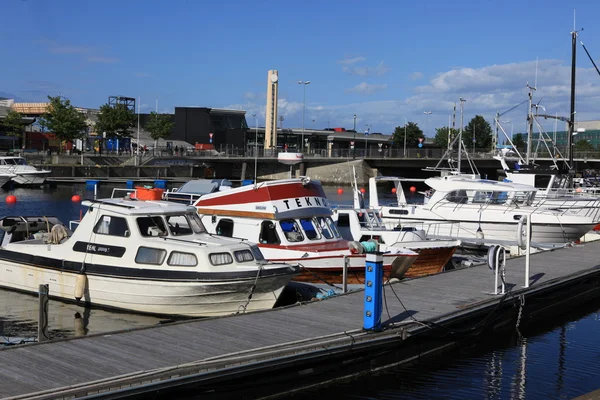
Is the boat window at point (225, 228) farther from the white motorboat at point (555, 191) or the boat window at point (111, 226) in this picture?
the white motorboat at point (555, 191)

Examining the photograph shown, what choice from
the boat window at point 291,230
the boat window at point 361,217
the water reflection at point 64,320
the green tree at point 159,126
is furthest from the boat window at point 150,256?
the green tree at point 159,126

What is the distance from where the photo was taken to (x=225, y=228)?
2359cm

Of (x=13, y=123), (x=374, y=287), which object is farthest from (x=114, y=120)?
(x=374, y=287)

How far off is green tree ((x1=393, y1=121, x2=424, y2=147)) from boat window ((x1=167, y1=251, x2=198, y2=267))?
120m

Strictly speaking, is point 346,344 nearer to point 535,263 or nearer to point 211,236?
point 211,236

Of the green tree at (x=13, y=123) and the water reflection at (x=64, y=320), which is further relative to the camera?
the green tree at (x=13, y=123)

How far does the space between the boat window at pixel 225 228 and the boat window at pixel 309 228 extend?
228cm

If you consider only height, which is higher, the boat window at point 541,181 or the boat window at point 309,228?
the boat window at point 541,181

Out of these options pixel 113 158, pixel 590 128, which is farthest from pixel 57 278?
pixel 590 128

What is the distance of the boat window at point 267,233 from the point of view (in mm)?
22906

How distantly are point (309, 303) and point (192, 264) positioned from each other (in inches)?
131

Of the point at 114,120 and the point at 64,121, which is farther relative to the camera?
the point at 114,120

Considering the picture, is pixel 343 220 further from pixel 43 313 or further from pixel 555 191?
pixel 43 313

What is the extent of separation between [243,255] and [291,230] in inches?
171
